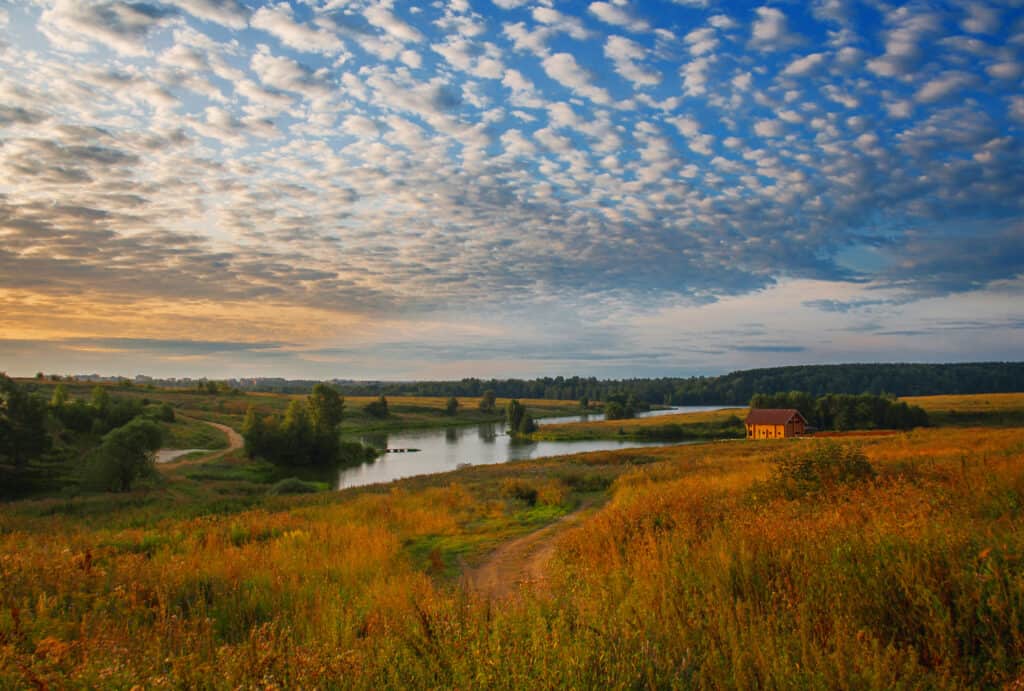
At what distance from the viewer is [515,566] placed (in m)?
8.11

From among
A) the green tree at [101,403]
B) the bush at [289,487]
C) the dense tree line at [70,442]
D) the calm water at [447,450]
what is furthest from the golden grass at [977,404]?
the green tree at [101,403]

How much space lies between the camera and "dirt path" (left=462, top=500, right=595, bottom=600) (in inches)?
257

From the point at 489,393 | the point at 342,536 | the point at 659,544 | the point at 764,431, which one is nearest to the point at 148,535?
the point at 342,536

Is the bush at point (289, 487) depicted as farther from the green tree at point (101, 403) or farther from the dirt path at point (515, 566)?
the green tree at point (101, 403)

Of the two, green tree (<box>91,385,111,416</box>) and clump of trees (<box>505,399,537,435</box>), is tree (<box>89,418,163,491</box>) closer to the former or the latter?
green tree (<box>91,385,111,416</box>)

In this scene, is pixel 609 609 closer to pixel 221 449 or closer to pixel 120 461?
pixel 120 461

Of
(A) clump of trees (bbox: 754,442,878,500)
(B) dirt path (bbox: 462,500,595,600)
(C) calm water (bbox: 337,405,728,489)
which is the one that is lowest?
(C) calm water (bbox: 337,405,728,489)

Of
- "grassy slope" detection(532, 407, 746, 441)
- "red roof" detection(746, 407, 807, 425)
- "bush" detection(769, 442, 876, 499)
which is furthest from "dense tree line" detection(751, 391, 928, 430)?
"bush" detection(769, 442, 876, 499)

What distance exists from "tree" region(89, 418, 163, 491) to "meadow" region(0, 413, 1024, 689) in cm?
3153

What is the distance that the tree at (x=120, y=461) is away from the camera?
33.7 meters

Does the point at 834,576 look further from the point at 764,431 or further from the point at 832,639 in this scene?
the point at 764,431

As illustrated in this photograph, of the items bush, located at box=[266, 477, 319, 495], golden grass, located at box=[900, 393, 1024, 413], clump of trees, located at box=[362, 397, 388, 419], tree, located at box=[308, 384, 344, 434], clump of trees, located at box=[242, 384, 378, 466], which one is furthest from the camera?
clump of trees, located at box=[362, 397, 388, 419]

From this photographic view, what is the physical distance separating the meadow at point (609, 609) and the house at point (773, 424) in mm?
57251

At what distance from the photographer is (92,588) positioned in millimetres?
5934
